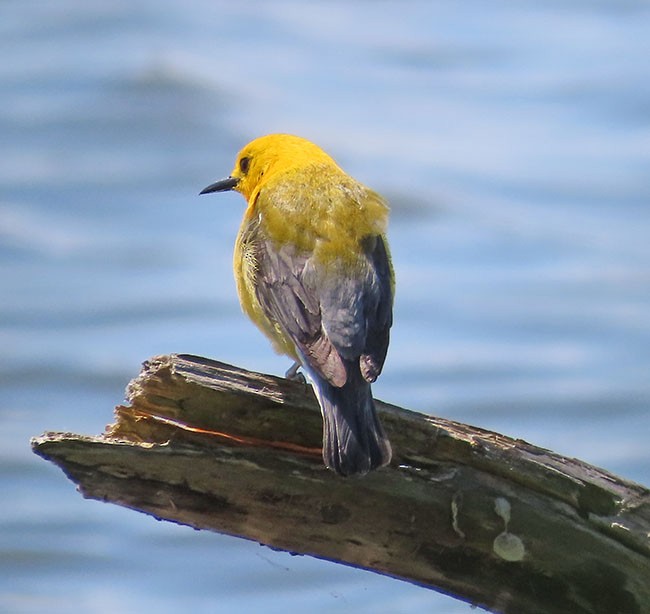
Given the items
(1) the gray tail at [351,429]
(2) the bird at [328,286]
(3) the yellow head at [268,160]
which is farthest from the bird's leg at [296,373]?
(3) the yellow head at [268,160]

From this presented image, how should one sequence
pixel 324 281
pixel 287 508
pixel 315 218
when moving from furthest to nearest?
pixel 315 218 → pixel 324 281 → pixel 287 508

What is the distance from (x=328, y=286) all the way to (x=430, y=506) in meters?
0.99

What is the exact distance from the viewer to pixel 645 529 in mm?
3875

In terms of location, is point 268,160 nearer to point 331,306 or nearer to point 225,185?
point 225,185

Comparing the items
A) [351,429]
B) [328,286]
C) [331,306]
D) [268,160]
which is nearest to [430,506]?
[351,429]

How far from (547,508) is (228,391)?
1.11 meters

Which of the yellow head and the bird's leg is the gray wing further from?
the yellow head

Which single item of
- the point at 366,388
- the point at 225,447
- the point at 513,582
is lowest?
the point at 513,582

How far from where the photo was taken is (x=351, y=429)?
3.71m

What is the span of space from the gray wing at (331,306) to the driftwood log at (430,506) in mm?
370

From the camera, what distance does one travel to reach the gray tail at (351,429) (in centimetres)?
366

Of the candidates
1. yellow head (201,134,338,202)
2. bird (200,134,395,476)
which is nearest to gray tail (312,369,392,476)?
bird (200,134,395,476)

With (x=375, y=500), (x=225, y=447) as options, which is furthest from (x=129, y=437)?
(x=375, y=500)

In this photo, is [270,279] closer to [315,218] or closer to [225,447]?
[315,218]
